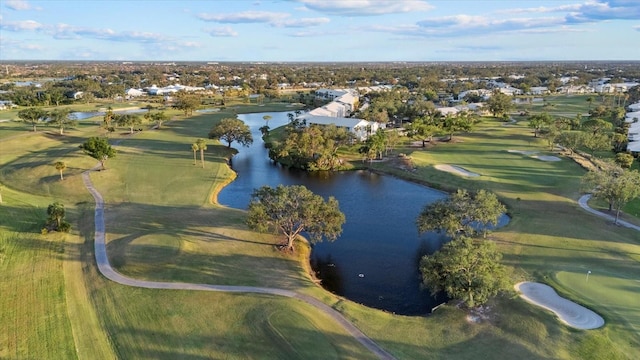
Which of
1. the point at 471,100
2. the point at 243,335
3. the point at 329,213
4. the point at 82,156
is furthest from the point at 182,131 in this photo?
the point at 471,100

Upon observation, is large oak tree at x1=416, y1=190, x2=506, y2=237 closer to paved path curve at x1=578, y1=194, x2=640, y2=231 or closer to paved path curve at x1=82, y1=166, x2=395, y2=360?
paved path curve at x1=82, y1=166, x2=395, y2=360

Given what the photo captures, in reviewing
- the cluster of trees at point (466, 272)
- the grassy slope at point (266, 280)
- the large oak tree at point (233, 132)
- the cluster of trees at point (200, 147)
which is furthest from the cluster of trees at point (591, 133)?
the cluster of trees at point (200, 147)

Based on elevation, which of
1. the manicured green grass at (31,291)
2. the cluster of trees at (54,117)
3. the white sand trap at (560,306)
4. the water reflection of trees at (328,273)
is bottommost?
the water reflection of trees at (328,273)

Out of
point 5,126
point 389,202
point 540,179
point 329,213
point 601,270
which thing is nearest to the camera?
point 601,270

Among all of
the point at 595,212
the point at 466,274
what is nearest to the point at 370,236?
the point at 466,274

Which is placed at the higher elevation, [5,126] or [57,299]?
[5,126]

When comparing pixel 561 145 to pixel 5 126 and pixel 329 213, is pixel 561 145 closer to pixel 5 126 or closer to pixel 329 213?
pixel 329 213

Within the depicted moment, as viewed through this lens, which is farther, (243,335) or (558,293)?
(558,293)

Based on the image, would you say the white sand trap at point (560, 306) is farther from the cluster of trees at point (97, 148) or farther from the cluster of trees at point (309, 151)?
the cluster of trees at point (97, 148)
